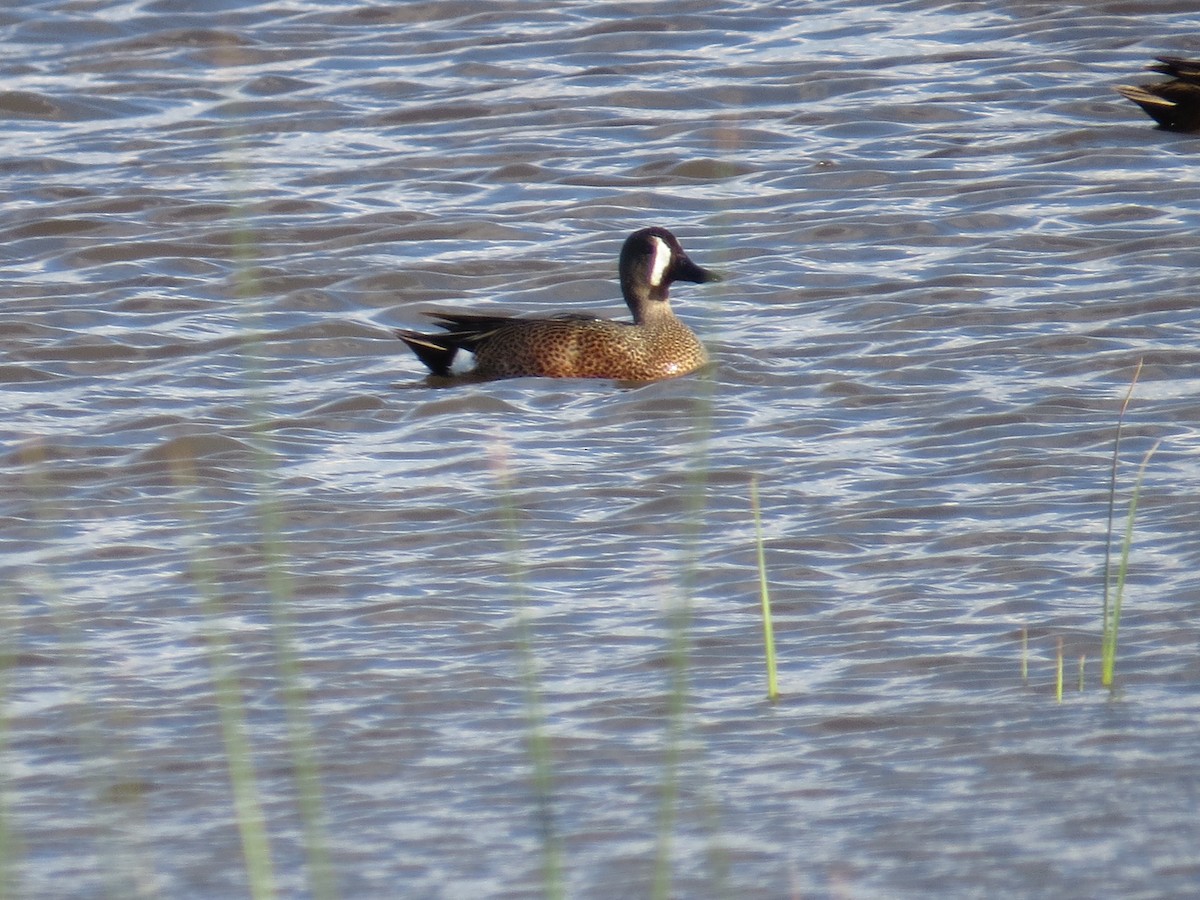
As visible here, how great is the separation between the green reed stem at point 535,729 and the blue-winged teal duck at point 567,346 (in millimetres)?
1414

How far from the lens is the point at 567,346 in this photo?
29.5 ft

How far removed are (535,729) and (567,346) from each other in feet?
17.1

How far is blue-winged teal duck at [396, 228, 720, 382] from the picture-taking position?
8.92 meters

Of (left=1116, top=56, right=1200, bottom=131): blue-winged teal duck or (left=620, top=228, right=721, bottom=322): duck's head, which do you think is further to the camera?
(left=1116, top=56, right=1200, bottom=131): blue-winged teal duck

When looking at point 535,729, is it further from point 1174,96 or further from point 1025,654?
point 1174,96

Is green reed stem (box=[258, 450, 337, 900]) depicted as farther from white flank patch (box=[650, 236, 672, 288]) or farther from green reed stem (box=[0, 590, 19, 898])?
white flank patch (box=[650, 236, 672, 288])

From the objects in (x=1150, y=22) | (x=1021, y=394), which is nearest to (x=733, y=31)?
(x=1150, y=22)

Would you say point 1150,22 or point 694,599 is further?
point 1150,22

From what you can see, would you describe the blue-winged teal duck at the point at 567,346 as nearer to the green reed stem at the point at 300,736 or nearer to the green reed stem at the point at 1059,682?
the green reed stem at the point at 300,736

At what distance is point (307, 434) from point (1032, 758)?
12.9ft

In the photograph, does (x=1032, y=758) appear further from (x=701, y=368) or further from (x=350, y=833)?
(x=701, y=368)

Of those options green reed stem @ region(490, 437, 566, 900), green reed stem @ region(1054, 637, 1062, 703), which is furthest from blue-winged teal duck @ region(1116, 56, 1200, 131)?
green reed stem @ region(1054, 637, 1062, 703)

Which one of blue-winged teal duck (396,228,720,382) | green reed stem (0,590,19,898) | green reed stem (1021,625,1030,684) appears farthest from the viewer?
blue-winged teal duck (396,228,720,382)

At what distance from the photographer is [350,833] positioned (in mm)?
4664
